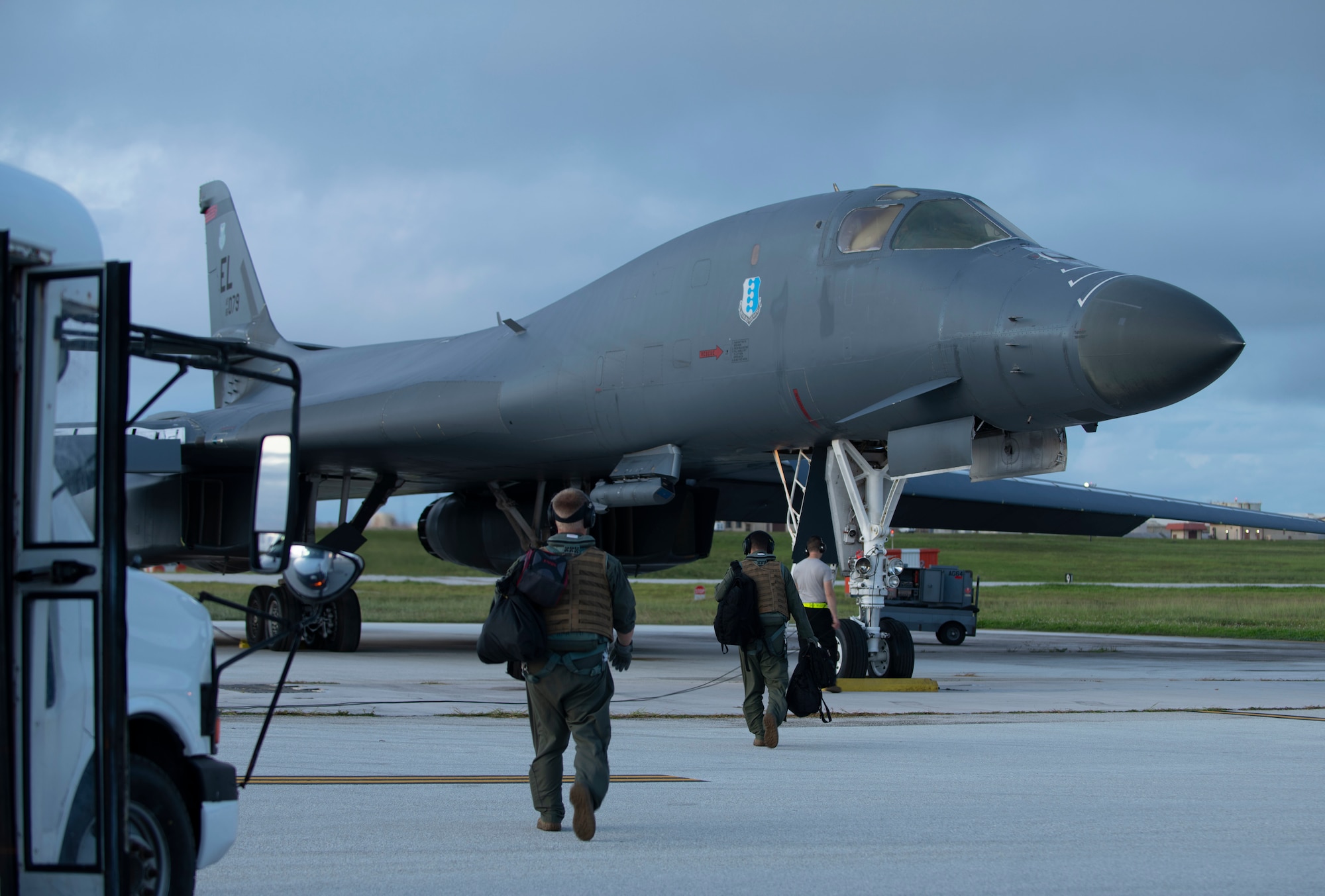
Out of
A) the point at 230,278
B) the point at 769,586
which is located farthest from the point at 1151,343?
the point at 230,278

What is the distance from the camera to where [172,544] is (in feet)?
56.0

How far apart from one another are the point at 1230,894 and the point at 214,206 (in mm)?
22173

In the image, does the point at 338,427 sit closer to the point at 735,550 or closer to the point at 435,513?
the point at 435,513

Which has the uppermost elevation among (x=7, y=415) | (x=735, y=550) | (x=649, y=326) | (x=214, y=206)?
(x=214, y=206)

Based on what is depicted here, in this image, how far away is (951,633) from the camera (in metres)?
22.5

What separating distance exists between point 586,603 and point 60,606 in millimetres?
2527

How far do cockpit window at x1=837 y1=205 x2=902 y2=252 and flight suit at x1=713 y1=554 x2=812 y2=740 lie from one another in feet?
13.9

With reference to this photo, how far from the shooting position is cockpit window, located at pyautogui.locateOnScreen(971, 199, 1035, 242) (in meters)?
12.1

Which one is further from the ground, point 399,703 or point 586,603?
point 586,603

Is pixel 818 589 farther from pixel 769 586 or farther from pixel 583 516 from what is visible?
pixel 583 516

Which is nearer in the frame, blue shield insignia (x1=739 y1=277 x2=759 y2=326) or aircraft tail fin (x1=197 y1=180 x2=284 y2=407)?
blue shield insignia (x1=739 y1=277 x2=759 y2=326)

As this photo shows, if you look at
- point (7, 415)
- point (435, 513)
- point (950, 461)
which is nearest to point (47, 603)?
point (7, 415)

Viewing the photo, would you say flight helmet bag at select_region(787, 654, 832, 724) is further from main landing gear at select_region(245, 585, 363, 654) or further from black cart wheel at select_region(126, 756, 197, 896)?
main landing gear at select_region(245, 585, 363, 654)

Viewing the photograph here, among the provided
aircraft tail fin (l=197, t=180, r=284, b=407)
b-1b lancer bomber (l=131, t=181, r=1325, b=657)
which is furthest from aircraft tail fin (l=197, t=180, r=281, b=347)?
b-1b lancer bomber (l=131, t=181, r=1325, b=657)
